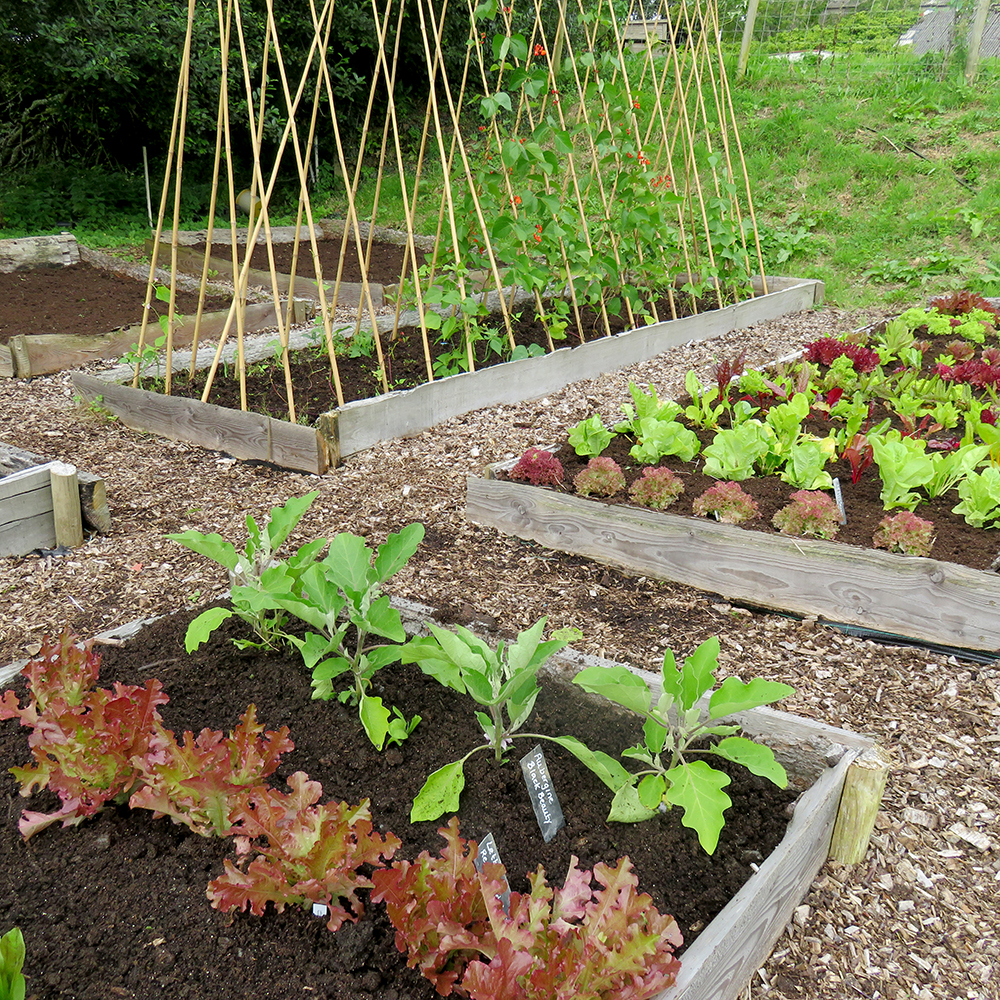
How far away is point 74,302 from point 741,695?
646 cm

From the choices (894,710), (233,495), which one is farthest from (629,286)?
(894,710)

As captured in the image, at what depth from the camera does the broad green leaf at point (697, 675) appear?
5.27 ft

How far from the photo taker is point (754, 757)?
1565mm

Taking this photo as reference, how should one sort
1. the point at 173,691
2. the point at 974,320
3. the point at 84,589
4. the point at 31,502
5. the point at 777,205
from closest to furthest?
the point at 173,691, the point at 84,589, the point at 31,502, the point at 974,320, the point at 777,205

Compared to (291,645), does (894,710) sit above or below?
below

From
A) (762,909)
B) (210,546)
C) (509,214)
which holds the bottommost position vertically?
(762,909)

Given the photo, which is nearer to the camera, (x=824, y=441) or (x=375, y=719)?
(x=375, y=719)

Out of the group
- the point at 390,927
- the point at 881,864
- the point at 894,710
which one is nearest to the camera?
the point at 390,927

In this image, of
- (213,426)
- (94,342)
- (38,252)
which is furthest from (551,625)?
(38,252)

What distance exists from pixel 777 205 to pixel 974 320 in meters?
4.05

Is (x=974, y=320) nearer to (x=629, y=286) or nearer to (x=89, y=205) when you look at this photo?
(x=629, y=286)

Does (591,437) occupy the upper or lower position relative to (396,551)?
lower

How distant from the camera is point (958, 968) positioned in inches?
61.7

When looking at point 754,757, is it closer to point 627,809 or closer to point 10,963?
point 627,809
